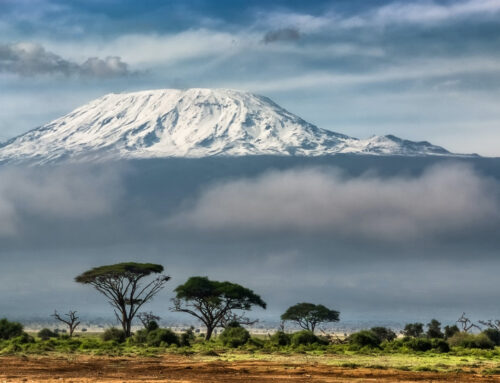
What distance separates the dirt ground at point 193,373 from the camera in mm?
39000

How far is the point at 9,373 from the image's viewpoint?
42.8 meters

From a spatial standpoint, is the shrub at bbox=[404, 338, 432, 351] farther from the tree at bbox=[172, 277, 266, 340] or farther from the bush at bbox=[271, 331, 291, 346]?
the tree at bbox=[172, 277, 266, 340]

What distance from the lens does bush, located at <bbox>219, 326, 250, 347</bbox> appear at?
72.0m

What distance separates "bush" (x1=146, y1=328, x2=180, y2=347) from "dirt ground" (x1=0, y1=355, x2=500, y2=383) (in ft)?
62.9

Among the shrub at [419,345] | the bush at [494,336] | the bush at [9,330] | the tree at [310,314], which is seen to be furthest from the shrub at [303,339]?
the tree at [310,314]

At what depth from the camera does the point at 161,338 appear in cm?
7400

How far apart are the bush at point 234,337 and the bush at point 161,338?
422 centimetres

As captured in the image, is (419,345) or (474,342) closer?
(419,345)

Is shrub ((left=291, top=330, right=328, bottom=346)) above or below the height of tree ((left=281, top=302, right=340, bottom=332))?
below

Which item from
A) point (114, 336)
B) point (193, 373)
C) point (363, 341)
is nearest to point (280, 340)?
point (363, 341)

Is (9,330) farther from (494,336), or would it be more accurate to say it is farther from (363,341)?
(494,336)

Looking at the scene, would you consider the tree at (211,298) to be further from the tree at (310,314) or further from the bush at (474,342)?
the bush at (474,342)

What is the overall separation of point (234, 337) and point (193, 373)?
3213cm

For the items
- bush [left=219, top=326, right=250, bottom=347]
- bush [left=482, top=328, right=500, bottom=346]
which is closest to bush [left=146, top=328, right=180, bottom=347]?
bush [left=219, top=326, right=250, bottom=347]
